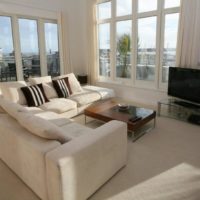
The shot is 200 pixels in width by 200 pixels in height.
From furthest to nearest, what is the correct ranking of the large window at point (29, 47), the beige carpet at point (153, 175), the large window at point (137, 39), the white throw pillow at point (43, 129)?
the large window at point (29, 47) < the large window at point (137, 39) < the beige carpet at point (153, 175) < the white throw pillow at point (43, 129)

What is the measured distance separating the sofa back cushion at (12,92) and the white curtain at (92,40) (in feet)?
9.09

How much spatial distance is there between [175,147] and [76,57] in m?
4.21

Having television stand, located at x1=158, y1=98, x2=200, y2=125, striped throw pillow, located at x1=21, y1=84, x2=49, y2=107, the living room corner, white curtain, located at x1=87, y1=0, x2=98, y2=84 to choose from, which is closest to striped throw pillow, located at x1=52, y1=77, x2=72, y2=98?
the living room corner

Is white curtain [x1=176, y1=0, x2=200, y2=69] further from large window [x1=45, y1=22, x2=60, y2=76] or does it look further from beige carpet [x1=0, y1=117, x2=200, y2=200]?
large window [x1=45, y1=22, x2=60, y2=76]

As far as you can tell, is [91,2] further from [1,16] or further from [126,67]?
[1,16]

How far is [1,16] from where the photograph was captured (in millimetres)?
4371

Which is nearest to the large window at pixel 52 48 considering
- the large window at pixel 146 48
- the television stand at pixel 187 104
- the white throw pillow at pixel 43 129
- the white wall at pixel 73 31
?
the white wall at pixel 73 31

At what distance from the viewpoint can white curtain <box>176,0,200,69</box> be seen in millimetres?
3760

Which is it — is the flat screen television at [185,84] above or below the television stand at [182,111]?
above

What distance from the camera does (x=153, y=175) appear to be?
86.0 inches

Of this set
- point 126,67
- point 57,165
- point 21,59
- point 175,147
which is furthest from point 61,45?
point 57,165

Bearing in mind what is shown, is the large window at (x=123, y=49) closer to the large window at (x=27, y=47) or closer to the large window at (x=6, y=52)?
the large window at (x=27, y=47)

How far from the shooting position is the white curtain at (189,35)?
3.76 metres

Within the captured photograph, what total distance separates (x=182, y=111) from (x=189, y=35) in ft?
5.16
